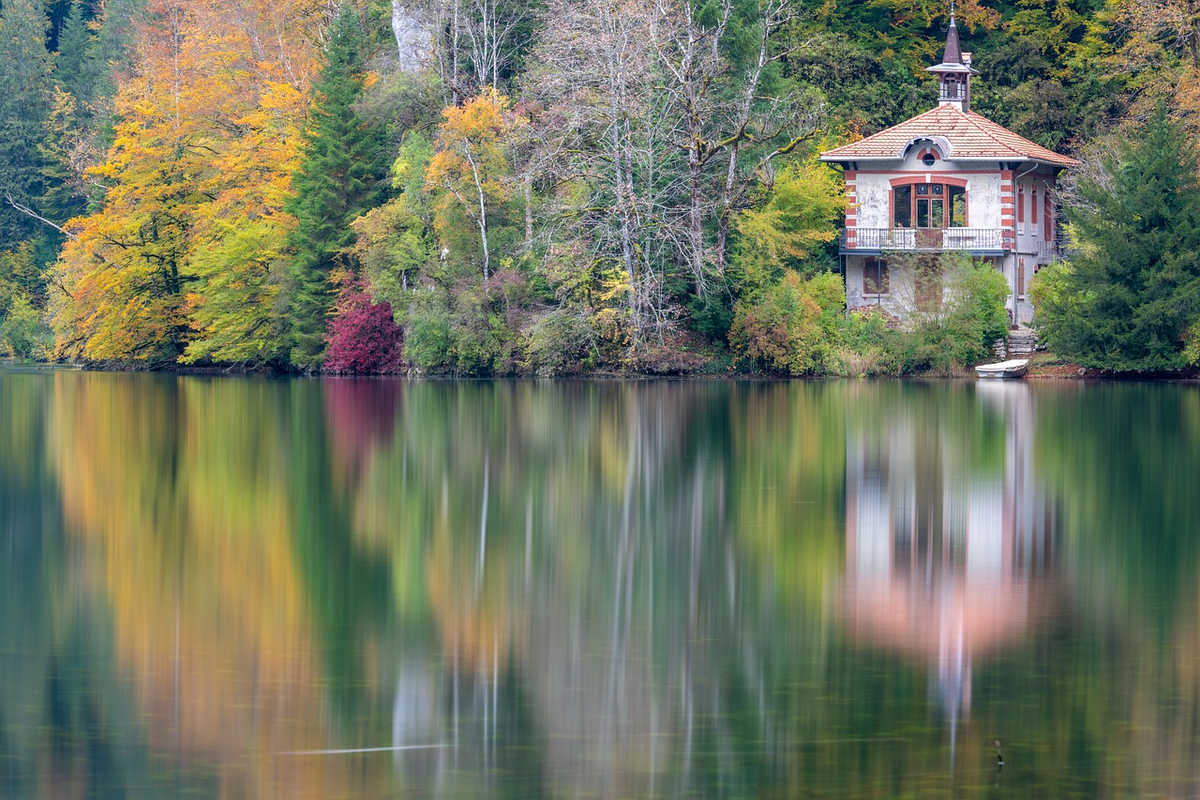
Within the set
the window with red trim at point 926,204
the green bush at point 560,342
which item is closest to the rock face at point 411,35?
the green bush at point 560,342

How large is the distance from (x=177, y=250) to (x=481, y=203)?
55.6 ft

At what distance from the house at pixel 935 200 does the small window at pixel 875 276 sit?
35mm

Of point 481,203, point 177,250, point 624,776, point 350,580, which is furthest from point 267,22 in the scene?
point 624,776

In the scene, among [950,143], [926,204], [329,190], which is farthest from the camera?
[329,190]

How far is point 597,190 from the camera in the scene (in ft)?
164

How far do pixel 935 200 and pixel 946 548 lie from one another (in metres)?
40.3

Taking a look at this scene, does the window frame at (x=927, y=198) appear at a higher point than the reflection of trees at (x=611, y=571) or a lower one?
higher

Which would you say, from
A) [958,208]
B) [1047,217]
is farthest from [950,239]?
[1047,217]

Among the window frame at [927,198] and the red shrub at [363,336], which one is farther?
the red shrub at [363,336]

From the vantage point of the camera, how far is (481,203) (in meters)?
52.2

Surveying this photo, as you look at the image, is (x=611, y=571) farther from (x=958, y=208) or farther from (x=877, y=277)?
(x=958, y=208)

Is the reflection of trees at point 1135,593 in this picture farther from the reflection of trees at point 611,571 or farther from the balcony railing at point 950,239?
the balcony railing at point 950,239

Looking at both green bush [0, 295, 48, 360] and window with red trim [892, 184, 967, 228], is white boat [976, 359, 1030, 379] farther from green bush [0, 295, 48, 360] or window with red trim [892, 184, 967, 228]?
green bush [0, 295, 48, 360]

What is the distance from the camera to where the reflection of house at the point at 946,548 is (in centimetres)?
1124
